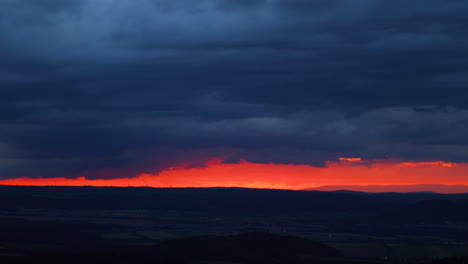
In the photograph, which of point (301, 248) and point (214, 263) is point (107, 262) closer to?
point (214, 263)

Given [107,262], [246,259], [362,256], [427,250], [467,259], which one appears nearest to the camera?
[467,259]

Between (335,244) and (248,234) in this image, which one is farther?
(335,244)

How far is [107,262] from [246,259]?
126 ft

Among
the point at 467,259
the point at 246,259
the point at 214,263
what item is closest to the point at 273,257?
the point at 246,259

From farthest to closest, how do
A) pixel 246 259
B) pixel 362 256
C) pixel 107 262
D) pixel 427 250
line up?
pixel 427 250, pixel 362 256, pixel 246 259, pixel 107 262

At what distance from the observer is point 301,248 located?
173m

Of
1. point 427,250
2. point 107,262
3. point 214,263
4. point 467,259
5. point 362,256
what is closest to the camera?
point 467,259

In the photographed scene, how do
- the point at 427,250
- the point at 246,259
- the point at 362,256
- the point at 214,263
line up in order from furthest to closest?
the point at 427,250
the point at 362,256
the point at 246,259
the point at 214,263

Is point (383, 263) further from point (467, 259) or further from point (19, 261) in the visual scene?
point (19, 261)

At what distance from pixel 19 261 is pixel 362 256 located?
294 feet

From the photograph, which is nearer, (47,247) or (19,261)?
(19,261)

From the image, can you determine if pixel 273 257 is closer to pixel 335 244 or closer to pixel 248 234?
pixel 248 234

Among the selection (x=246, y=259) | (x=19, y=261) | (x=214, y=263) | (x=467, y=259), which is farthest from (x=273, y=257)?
(x=467, y=259)

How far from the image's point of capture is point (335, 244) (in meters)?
198
